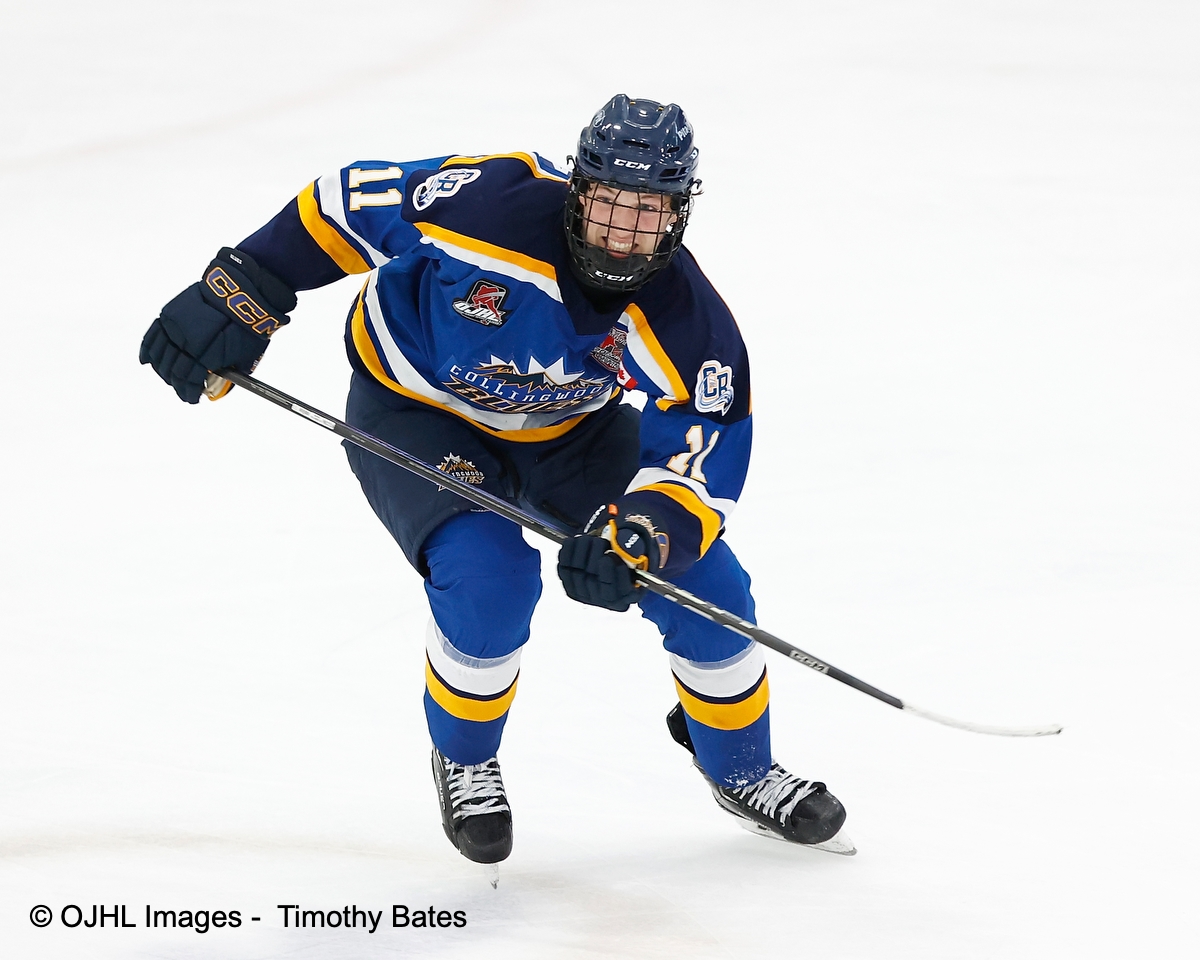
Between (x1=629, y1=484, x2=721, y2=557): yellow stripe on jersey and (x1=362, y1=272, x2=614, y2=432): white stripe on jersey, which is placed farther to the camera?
(x1=362, y1=272, x2=614, y2=432): white stripe on jersey

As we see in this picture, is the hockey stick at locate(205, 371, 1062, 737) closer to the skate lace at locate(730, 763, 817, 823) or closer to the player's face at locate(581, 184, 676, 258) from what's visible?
the skate lace at locate(730, 763, 817, 823)

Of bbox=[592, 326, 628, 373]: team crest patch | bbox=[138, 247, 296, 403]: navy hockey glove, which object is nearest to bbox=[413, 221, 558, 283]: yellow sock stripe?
bbox=[592, 326, 628, 373]: team crest patch

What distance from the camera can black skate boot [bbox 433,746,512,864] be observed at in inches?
99.6

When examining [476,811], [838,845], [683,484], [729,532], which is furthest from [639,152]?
[729,532]

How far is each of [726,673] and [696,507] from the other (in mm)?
377

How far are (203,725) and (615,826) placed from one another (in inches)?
34.1

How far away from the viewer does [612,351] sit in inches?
97.0

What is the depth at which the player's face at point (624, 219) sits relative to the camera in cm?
227

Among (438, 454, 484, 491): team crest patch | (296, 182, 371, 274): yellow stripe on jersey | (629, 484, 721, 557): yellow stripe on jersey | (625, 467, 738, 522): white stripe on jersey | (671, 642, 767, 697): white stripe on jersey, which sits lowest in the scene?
(671, 642, 767, 697): white stripe on jersey

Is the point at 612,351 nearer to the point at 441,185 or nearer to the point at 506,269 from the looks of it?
the point at 506,269

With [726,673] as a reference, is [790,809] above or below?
below

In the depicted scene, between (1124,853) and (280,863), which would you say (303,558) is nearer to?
(280,863)

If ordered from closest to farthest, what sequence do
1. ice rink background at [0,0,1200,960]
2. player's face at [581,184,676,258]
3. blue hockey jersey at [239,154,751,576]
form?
1. player's face at [581,184,676,258]
2. blue hockey jersey at [239,154,751,576]
3. ice rink background at [0,0,1200,960]

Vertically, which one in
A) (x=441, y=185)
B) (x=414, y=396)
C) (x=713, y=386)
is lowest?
(x=713, y=386)
